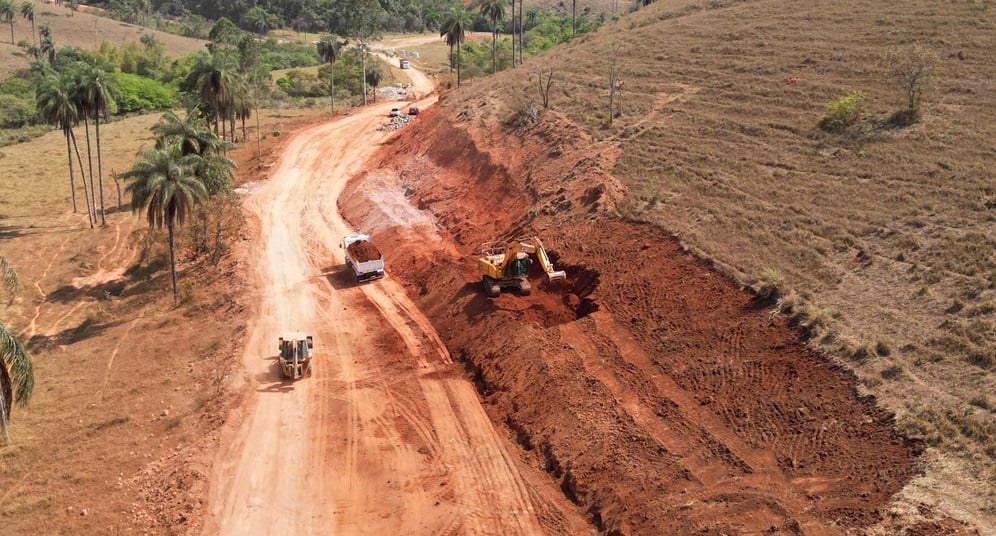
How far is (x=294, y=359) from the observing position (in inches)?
1211

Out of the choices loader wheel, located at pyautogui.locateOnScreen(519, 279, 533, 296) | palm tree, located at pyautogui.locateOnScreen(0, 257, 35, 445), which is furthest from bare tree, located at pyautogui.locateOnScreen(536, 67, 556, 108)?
palm tree, located at pyautogui.locateOnScreen(0, 257, 35, 445)

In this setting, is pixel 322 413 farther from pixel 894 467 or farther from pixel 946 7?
pixel 946 7

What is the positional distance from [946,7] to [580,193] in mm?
32922

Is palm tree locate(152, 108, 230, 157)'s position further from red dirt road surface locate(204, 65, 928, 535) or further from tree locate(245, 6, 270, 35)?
tree locate(245, 6, 270, 35)

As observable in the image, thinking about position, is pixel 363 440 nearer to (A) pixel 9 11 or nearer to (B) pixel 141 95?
(B) pixel 141 95

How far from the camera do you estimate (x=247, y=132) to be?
250 feet

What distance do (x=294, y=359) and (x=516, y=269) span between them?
10014mm

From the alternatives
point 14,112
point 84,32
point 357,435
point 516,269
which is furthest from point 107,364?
point 84,32

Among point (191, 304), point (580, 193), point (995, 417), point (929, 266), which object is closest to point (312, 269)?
point (191, 304)

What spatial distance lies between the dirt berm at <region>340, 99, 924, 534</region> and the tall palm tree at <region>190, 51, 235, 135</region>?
22795 mm

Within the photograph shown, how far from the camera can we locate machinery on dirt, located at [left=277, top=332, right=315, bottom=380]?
30.8 m

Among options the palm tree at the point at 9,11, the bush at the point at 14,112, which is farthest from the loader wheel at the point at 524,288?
the palm tree at the point at 9,11

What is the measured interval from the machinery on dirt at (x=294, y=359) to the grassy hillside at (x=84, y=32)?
340ft

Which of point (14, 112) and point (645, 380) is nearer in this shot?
point (645, 380)
